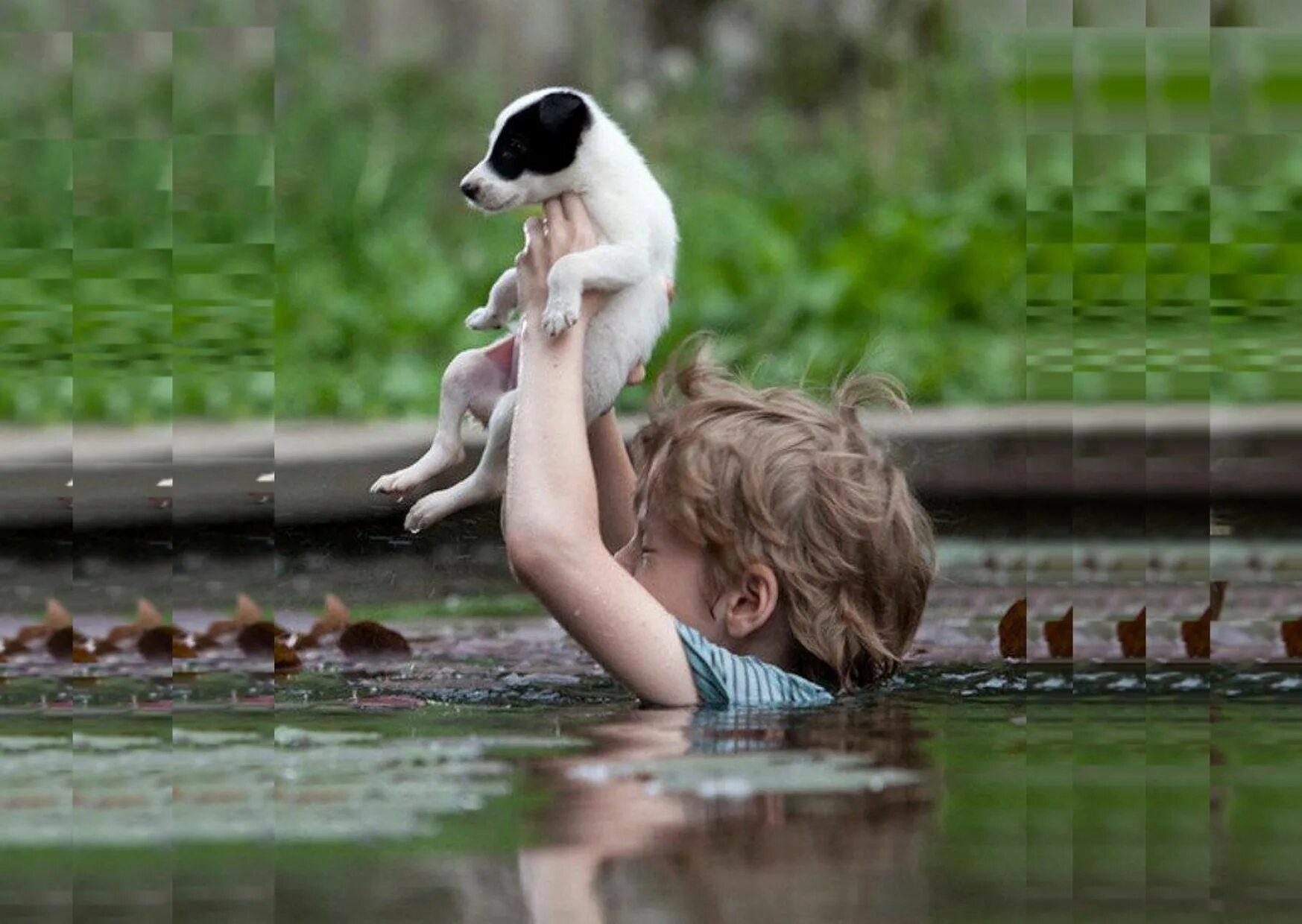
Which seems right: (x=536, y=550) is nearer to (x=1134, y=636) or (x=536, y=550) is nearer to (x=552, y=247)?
(x=552, y=247)

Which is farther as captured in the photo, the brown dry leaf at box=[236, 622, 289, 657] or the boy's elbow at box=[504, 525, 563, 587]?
the brown dry leaf at box=[236, 622, 289, 657]

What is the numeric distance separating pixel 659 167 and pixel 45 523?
3.53 meters

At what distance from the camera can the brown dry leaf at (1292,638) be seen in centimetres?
438

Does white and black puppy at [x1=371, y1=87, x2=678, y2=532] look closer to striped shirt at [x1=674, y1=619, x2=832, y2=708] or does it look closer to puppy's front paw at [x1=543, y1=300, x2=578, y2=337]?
puppy's front paw at [x1=543, y1=300, x2=578, y2=337]

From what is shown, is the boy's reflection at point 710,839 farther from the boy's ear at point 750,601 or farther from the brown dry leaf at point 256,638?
the brown dry leaf at point 256,638

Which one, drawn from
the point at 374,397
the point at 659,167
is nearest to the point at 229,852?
the point at 374,397

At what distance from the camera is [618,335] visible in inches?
121

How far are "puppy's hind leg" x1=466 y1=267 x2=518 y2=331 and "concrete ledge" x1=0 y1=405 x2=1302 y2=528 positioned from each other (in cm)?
134

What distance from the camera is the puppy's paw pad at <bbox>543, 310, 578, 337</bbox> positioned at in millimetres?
2928

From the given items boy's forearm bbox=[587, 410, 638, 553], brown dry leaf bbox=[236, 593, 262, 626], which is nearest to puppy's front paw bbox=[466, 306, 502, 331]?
boy's forearm bbox=[587, 410, 638, 553]

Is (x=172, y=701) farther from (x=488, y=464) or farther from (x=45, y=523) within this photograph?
(x=45, y=523)

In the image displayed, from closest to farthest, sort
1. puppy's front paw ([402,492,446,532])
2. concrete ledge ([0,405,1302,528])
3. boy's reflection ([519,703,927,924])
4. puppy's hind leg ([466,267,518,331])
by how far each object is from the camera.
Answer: boy's reflection ([519,703,927,924]) < puppy's front paw ([402,492,446,532]) < puppy's hind leg ([466,267,518,331]) < concrete ledge ([0,405,1302,528])

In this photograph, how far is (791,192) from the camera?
25.1 ft

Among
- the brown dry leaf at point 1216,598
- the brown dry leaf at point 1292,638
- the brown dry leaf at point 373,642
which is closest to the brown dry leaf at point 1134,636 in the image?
the brown dry leaf at point 1216,598
